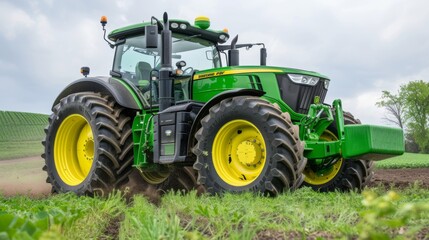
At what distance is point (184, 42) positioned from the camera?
8.30 metres

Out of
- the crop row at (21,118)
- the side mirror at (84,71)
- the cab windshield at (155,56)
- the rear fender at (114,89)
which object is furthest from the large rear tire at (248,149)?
the crop row at (21,118)

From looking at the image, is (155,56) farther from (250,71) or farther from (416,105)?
(416,105)

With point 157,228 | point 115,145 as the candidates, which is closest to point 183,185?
point 115,145

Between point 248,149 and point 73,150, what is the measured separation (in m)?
3.84

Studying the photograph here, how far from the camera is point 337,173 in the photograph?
295 inches

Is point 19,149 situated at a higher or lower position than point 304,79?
lower

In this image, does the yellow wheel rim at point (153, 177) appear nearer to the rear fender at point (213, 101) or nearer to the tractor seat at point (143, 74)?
the tractor seat at point (143, 74)

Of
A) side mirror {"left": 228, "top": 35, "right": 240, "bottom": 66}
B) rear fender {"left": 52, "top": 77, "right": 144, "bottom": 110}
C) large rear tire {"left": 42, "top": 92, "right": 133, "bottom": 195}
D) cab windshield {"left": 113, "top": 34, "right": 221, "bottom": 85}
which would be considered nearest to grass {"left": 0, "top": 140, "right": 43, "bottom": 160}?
large rear tire {"left": 42, "top": 92, "right": 133, "bottom": 195}

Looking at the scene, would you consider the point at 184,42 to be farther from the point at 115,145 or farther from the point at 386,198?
the point at 386,198

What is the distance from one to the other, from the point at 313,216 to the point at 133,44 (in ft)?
18.4

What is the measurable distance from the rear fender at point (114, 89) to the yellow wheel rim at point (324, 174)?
263 centimetres

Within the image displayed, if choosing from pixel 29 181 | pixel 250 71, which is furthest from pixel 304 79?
pixel 29 181

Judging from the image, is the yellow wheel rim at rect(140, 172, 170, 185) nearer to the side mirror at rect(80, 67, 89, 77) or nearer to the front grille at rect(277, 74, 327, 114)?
the side mirror at rect(80, 67, 89, 77)

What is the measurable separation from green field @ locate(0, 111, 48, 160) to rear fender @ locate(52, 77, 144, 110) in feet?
34.8
